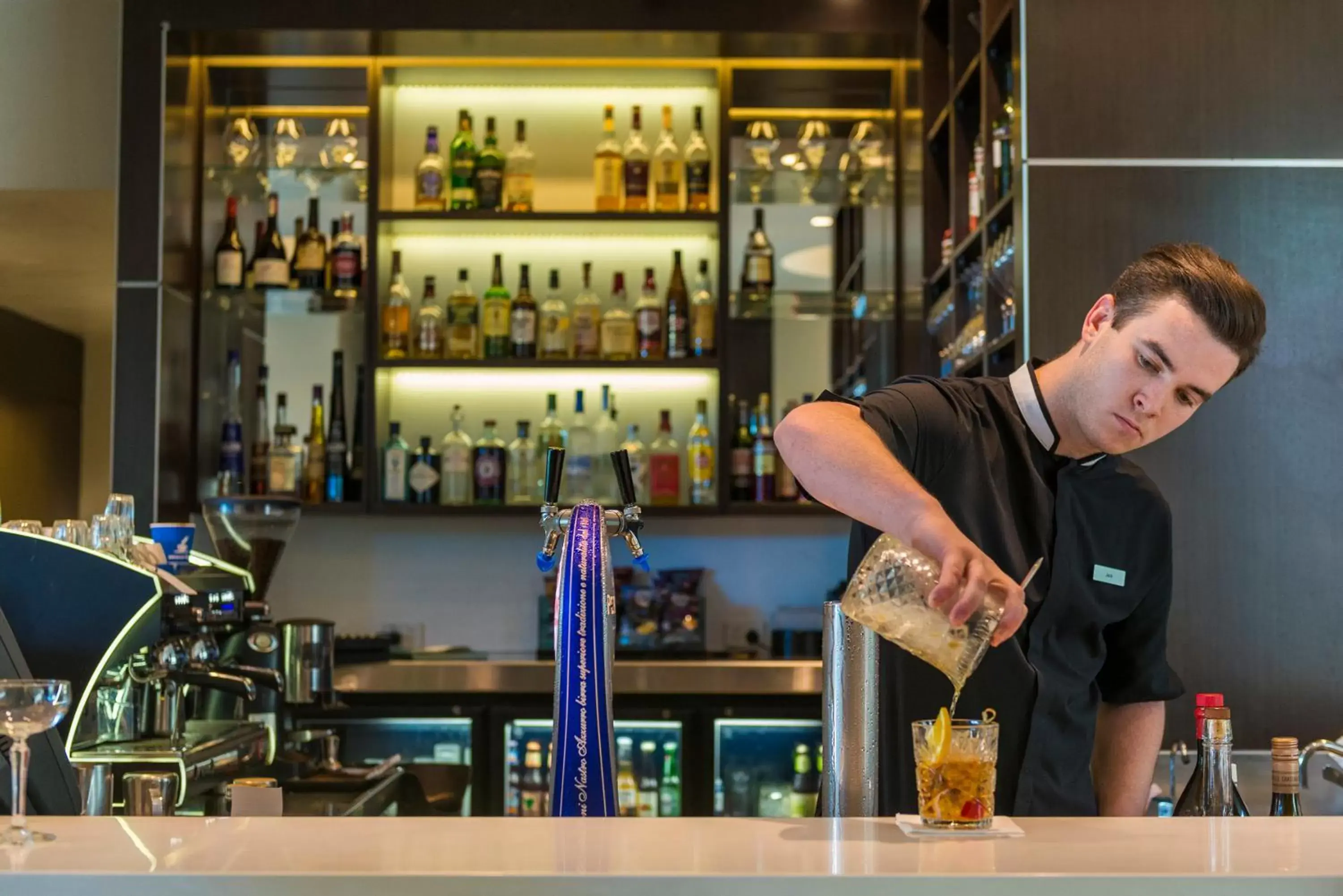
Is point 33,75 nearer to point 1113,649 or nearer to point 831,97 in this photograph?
point 831,97

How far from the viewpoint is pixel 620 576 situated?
4254 mm

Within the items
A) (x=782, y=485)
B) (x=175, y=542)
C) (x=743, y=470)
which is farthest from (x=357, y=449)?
(x=175, y=542)

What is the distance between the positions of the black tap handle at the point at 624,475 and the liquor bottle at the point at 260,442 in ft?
9.36

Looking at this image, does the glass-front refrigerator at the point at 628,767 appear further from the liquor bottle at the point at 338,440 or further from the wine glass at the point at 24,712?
the wine glass at the point at 24,712

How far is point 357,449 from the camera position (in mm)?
4258

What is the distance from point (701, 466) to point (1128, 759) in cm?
233

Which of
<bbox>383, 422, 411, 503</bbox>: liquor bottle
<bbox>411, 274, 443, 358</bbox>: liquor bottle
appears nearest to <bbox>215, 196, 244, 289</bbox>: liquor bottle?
<bbox>411, 274, 443, 358</bbox>: liquor bottle

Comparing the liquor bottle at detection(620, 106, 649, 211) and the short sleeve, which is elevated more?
the liquor bottle at detection(620, 106, 649, 211)

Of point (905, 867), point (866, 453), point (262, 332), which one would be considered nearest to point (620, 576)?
point (262, 332)

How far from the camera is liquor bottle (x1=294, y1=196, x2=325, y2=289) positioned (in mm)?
4203

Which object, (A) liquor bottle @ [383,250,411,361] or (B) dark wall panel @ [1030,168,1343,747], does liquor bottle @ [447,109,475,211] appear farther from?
(B) dark wall panel @ [1030,168,1343,747]

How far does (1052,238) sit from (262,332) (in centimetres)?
251

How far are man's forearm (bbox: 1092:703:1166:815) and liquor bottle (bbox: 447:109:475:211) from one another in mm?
2720

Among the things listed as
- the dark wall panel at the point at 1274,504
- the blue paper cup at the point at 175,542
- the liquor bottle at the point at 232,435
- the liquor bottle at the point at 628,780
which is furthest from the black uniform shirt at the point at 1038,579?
the liquor bottle at the point at 232,435
